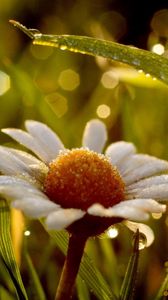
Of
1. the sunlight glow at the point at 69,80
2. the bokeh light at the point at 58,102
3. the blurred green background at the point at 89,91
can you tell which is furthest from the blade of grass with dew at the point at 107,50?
the sunlight glow at the point at 69,80

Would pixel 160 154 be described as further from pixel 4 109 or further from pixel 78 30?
pixel 78 30

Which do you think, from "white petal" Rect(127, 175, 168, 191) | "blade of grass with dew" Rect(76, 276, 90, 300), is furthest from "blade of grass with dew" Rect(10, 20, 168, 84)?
"blade of grass with dew" Rect(76, 276, 90, 300)

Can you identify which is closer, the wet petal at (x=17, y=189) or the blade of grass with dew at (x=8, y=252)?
the wet petal at (x=17, y=189)

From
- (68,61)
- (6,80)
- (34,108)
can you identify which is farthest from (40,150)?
(68,61)

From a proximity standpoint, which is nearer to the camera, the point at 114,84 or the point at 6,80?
the point at 6,80

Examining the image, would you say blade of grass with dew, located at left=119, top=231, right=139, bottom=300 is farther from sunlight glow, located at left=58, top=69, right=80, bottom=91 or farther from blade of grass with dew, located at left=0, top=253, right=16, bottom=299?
sunlight glow, located at left=58, top=69, right=80, bottom=91

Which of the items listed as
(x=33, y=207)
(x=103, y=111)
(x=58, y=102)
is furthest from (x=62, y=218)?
(x=58, y=102)

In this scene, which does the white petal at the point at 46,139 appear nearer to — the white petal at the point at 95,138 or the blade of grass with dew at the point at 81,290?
the white petal at the point at 95,138
